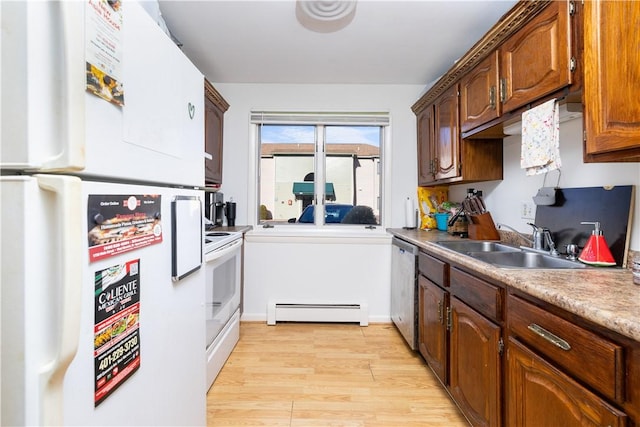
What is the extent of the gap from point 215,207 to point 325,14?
1861 millimetres

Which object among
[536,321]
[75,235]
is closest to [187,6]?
[75,235]

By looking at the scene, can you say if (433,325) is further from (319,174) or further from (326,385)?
(319,174)

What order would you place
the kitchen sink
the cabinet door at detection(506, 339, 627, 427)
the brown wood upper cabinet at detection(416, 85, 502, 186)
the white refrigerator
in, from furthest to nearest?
the brown wood upper cabinet at detection(416, 85, 502, 186) < the kitchen sink < the cabinet door at detection(506, 339, 627, 427) < the white refrigerator

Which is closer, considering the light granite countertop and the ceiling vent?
the light granite countertop

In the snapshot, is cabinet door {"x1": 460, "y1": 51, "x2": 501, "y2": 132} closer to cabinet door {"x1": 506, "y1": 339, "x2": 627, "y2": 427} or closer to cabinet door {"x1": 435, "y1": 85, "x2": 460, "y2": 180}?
cabinet door {"x1": 435, "y1": 85, "x2": 460, "y2": 180}

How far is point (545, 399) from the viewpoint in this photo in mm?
941

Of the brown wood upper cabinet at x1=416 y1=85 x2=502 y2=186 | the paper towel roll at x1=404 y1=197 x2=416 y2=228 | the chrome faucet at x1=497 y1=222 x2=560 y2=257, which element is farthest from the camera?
the paper towel roll at x1=404 y1=197 x2=416 y2=228

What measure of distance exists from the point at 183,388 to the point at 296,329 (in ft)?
5.51

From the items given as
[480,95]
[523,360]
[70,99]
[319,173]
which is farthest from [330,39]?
[523,360]

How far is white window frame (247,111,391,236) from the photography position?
2.93 metres

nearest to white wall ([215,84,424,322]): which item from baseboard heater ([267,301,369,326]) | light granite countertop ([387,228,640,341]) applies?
baseboard heater ([267,301,369,326])

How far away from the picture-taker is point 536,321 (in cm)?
98

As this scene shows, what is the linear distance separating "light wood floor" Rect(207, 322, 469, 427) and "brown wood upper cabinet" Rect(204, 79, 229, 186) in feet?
4.75

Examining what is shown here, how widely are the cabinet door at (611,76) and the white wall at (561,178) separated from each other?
0.47m
